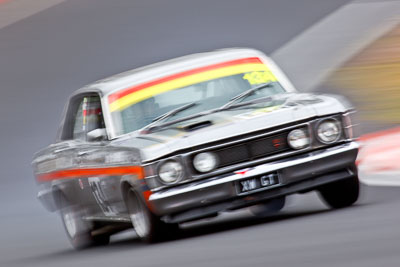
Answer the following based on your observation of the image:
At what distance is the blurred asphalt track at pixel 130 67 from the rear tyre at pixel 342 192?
0.46ft

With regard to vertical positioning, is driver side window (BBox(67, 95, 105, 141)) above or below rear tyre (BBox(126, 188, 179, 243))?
above

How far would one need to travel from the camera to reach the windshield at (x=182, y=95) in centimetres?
889

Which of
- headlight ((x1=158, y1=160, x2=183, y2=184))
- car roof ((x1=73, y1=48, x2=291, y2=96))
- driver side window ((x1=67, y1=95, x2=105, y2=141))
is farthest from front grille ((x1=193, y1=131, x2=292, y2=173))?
driver side window ((x1=67, y1=95, x2=105, y2=141))

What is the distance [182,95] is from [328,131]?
4.32 feet

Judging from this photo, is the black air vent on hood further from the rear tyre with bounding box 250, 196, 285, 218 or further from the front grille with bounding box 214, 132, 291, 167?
the rear tyre with bounding box 250, 196, 285, 218

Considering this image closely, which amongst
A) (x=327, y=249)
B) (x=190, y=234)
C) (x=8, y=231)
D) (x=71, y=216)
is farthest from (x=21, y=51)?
(x=327, y=249)

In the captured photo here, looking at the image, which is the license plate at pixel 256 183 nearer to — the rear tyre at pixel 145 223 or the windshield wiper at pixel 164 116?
the rear tyre at pixel 145 223

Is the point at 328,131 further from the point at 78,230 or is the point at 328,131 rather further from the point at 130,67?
the point at 130,67

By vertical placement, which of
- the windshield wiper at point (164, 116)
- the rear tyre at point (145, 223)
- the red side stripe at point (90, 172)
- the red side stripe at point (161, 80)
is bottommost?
the rear tyre at point (145, 223)

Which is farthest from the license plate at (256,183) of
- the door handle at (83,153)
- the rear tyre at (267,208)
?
the door handle at (83,153)

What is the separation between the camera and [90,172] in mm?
9078

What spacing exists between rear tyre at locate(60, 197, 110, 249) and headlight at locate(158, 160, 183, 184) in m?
1.77

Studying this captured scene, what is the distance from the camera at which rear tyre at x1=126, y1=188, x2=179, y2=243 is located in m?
8.16

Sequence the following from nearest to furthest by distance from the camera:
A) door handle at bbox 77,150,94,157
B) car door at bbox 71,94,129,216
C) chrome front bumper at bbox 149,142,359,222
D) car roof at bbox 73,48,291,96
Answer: chrome front bumper at bbox 149,142,359,222 → car door at bbox 71,94,129,216 → door handle at bbox 77,150,94,157 → car roof at bbox 73,48,291,96
